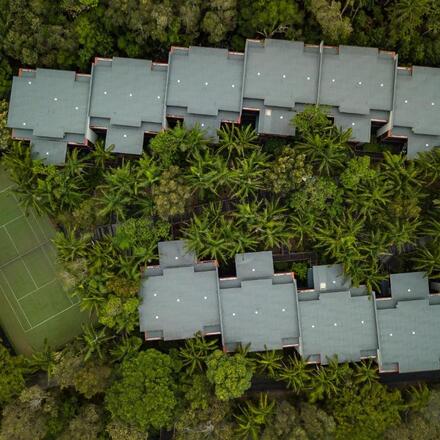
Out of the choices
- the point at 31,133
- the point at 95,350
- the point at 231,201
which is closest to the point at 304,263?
the point at 231,201

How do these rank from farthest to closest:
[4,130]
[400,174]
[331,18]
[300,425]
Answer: [4,130] → [400,174] → [331,18] → [300,425]

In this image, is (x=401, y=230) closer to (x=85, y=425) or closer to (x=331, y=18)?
(x=331, y=18)

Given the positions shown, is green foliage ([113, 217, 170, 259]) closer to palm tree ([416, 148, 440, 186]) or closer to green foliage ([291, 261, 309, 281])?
green foliage ([291, 261, 309, 281])

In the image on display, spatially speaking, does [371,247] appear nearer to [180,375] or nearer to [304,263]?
[304,263]

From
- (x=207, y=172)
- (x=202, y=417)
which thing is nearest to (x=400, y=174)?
(x=207, y=172)

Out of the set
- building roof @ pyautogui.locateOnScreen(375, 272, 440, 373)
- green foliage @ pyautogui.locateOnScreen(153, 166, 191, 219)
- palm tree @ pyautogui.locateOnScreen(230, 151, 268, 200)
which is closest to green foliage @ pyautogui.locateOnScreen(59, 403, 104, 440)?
green foliage @ pyautogui.locateOnScreen(153, 166, 191, 219)
